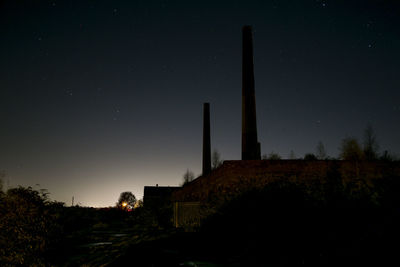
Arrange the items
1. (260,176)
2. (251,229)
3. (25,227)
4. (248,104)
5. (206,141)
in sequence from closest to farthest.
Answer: (25,227)
(251,229)
(260,176)
(248,104)
(206,141)

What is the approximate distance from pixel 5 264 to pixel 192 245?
212 inches

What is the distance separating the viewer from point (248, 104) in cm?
1923

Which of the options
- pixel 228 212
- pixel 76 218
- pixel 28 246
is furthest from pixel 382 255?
pixel 76 218

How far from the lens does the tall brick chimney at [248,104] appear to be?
18.3 m

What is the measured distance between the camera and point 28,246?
8.02 metres

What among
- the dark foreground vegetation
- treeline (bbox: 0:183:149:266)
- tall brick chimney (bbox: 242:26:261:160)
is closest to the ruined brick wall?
the dark foreground vegetation

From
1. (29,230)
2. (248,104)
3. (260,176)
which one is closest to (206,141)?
(248,104)

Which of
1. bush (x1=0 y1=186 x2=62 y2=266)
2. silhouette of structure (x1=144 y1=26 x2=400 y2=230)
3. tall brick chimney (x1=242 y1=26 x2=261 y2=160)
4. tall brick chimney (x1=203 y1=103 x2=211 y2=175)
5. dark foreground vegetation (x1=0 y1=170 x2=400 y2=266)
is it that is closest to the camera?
dark foreground vegetation (x1=0 y1=170 x2=400 y2=266)

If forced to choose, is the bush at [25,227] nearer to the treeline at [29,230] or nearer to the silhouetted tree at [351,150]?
the treeline at [29,230]

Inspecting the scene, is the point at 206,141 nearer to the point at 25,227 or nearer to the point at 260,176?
the point at 260,176

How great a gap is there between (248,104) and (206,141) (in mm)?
9752

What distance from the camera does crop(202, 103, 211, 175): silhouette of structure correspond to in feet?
91.0

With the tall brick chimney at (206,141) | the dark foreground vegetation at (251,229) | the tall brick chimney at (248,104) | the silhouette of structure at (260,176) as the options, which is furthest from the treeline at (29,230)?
the tall brick chimney at (206,141)

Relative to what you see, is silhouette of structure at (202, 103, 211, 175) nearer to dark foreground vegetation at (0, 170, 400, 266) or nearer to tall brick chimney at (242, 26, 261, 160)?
tall brick chimney at (242, 26, 261, 160)
